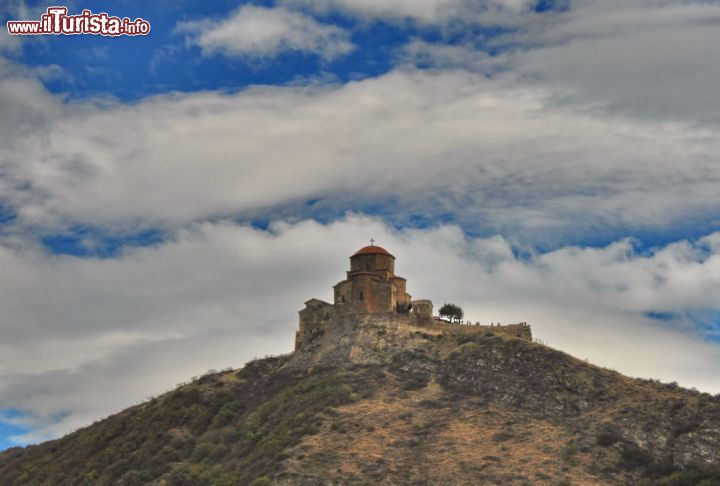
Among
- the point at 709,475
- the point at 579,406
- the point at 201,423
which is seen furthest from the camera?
the point at 201,423

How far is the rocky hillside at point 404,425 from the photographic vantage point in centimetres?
6391

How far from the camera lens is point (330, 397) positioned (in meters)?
78.4

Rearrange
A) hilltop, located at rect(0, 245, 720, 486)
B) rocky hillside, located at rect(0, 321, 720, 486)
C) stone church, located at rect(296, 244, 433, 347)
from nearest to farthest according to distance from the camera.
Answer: rocky hillside, located at rect(0, 321, 720, 486) → hilltop, located at rect(0, 245, 720, 486) → stone church, located at rect(296, 244, 433, 347)

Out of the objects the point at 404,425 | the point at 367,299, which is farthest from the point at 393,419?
the point at 367,299

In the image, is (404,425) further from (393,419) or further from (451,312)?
(451,312)

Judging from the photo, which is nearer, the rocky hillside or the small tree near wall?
the rocky hillside

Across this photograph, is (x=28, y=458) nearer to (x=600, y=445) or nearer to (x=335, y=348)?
(x=335, y=348)

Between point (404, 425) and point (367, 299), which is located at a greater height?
point (367, 299)

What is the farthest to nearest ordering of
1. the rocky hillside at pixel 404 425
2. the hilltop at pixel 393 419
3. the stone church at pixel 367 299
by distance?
1. the stone church at pixel 367 299
2. the hilltop at pixel 393 419
3. the rocky hillside at pixel 404 425

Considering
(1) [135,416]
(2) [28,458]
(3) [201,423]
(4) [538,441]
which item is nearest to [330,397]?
(3) [201,423]

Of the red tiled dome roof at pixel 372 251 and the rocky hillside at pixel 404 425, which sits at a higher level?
the red tiled dome roof at pixel 372 251

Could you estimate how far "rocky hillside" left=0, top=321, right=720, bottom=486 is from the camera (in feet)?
210

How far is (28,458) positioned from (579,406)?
206ft

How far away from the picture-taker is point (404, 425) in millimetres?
72062
